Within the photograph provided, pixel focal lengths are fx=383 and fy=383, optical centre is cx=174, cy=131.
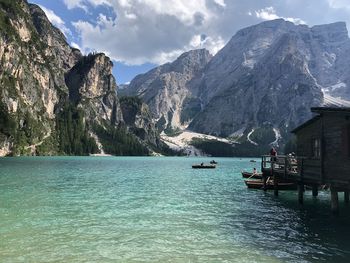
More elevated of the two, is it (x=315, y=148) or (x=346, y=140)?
(x=346, y=140)

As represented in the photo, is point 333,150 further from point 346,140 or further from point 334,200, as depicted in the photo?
point 334,200

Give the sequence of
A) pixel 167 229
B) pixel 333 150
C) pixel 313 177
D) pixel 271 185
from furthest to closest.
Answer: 1. pixel 271 185
2. pixel 313 177
3. pixel 333 150
4. pixel 167 229

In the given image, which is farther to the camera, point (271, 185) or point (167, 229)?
point (271, 185)

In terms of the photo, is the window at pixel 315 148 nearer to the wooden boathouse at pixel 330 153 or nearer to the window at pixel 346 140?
the wooden boathouse at pixel 330 153

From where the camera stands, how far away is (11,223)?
29375mm

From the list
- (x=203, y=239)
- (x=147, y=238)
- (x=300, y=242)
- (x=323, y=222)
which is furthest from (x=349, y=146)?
(x=147, y=238)

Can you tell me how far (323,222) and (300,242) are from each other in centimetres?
861

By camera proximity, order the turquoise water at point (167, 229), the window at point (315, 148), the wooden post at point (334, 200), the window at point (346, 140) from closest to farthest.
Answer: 1. the turquoise water at point (167, 229)
2. the window at point (346, 140)
3. the wooden post at point (334, 200)
4. the window at point (315, 148)

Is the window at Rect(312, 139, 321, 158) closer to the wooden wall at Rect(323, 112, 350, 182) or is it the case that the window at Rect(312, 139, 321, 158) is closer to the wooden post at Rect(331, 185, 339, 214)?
the wooden wall at Rect(323, 112, 350, 182)

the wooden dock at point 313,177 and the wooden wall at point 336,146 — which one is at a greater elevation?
the wooden wall at point 336,146

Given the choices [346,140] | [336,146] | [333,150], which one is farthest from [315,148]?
[346,140]

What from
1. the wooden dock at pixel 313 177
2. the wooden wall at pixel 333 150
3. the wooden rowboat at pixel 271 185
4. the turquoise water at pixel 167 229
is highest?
the wooden wall at pixel 333 150

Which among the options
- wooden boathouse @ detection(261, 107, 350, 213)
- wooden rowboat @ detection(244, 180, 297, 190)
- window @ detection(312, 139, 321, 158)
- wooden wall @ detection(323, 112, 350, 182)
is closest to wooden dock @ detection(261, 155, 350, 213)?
wooden boathouse @ detection(261, 107, 350, 213)

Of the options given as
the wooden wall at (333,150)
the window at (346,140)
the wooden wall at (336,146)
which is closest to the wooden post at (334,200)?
the wooden wall at (333,150)
